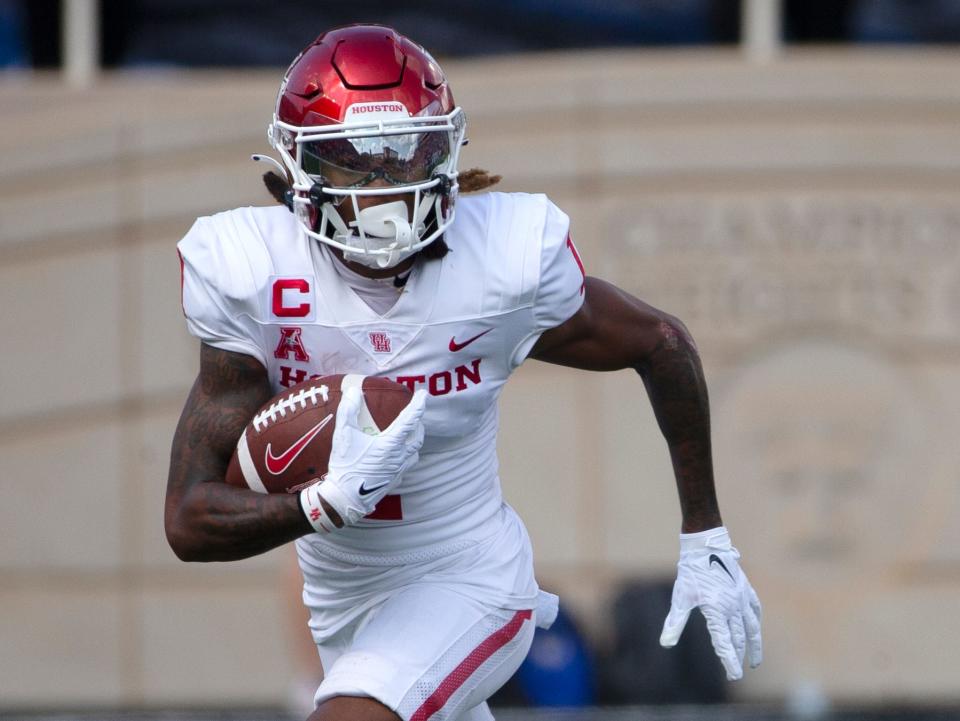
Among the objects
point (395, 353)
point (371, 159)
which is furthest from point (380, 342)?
point (371, 159)

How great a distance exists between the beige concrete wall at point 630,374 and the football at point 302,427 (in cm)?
474

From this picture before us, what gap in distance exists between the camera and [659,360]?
138 inches

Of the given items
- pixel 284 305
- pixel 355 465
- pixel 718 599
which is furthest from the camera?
pixel 718 599

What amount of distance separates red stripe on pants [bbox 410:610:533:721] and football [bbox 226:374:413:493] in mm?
490

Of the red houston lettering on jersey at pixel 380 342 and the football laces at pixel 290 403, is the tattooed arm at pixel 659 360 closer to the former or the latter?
the red houston lettering on jersey at pixel 380 342

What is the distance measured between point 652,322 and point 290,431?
865mm

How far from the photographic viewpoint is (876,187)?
782 centimetres

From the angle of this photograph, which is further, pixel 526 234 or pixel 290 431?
pixel 526 234

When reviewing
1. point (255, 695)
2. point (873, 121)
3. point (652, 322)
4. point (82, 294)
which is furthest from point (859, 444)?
point (652, 322)

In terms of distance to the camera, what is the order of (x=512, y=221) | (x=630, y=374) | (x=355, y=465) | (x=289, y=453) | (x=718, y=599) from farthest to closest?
(x=630, y=374), (x=718, y=599), (x=512, y=221), (x=289, y=453), (x=355, y=465)

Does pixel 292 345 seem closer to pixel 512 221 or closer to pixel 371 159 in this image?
pixel 371 159

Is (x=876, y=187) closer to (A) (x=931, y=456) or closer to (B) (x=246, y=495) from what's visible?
(A) (x=931, y=456)

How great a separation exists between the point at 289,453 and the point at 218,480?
0.21 metres

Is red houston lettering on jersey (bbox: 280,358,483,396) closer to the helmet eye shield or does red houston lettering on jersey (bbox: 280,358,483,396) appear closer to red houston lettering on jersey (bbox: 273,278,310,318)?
red houston lettering on jersey (bbox: 273,278,310,318)
